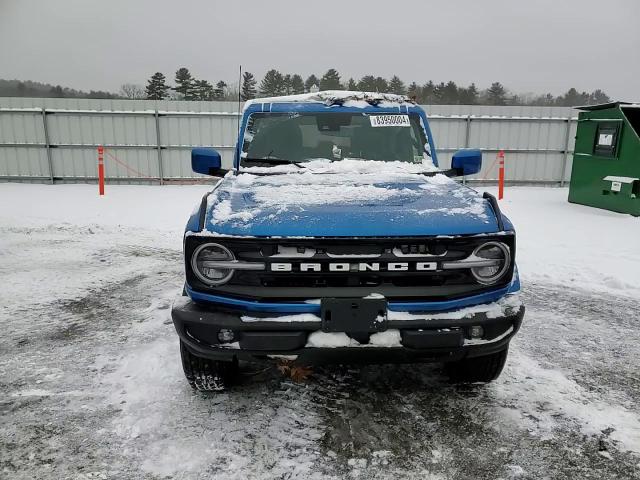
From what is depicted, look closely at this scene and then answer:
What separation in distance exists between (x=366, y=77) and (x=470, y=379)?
33346 mm

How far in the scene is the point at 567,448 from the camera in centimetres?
262

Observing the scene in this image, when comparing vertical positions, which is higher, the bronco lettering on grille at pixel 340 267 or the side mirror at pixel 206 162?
the side mirror at pixel 206 162

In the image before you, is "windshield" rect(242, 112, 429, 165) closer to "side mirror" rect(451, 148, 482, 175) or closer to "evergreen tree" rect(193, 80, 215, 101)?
"side mirror" rect(451, 148, 482, 175)

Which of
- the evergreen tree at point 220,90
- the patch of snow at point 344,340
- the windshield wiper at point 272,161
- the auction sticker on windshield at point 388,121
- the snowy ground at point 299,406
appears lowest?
the snowy ground at point 299,406

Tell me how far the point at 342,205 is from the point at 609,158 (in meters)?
9.37

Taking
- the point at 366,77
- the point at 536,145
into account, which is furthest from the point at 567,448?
the point at 366,77

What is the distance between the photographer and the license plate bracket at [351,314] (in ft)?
7.98

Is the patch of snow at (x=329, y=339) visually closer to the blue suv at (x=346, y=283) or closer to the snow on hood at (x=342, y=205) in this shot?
the blue suv at (x=346, y=283)

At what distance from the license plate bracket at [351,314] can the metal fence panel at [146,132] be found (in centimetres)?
1248

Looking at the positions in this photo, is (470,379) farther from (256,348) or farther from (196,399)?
(196,399)

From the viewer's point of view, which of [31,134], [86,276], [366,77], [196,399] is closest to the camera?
[196,399]

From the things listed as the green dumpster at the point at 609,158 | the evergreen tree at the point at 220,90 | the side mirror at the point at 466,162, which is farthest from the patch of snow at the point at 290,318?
the evergreen tree at the point at 220,90

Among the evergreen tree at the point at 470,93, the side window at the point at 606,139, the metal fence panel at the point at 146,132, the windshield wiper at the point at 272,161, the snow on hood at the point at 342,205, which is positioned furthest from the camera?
the evergreen tree at the point at 470,93

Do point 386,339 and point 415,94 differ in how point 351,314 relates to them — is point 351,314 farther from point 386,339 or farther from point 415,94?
point 415,94
